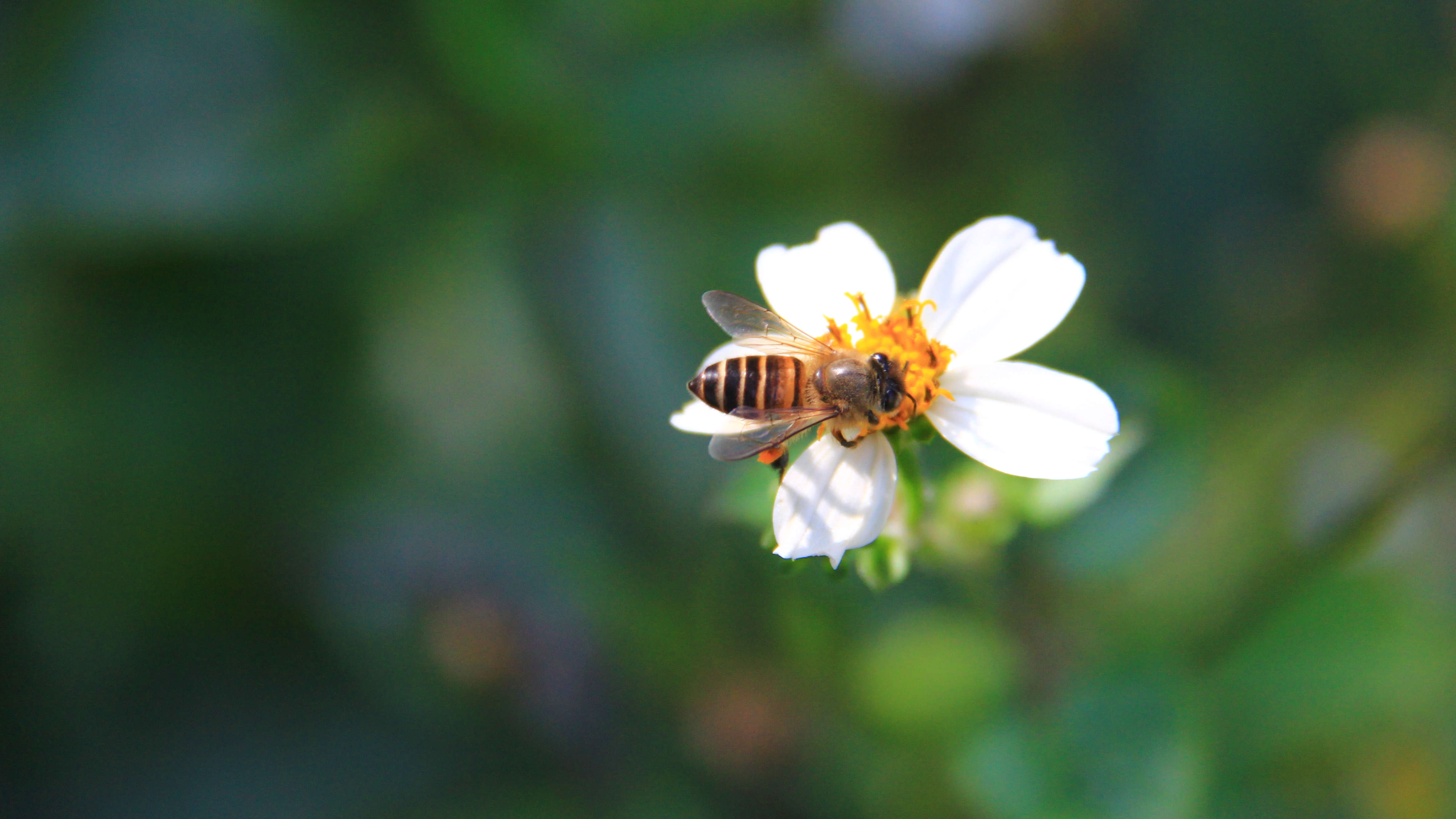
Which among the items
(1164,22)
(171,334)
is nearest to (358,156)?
(171,334)

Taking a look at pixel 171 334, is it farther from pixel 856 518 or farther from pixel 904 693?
pixel 856 518

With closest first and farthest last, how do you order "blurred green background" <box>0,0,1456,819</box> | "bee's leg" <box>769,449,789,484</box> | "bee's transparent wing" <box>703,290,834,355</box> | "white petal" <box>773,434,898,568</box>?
1. "white petal" <box>773,434,898,568</box>
2. "bee's leg" <box>769,449,789,484</box>
3. "bee's transparent wing" <box>703,290,834,355</box>
4. "blurred green background" <box>0,0,1456,819</box>

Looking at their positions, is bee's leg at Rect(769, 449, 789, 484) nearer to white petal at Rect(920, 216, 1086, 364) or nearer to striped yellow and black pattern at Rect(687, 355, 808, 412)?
striped yellow and black pattern at Rect(687, 355, 808, 412)

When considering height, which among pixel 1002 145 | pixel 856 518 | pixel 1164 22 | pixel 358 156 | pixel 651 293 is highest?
pixel 1164 22

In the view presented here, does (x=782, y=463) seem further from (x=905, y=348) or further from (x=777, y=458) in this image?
(x=905, y=348)

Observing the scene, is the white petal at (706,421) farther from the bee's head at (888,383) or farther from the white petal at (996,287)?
the white petal at (996,287)

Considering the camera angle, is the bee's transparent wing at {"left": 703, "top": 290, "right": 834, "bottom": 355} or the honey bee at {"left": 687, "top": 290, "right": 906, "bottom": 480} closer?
the honey bee at {"left": 687, "top": 290, "right": 906, "bottom": 480}

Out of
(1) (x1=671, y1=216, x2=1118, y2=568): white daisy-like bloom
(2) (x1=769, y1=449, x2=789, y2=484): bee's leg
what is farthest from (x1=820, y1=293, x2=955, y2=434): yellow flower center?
(2) (x1=769, y1=449, x2=789, y2=484): bee's leg

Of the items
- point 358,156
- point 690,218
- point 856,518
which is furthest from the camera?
Answer: point 690,218
